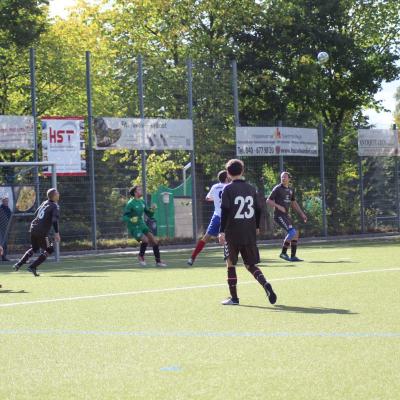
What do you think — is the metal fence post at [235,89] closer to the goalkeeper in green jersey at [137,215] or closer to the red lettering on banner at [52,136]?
the red lettering on banner at [52,136]

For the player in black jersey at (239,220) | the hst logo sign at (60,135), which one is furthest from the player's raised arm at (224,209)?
the hst logo sign at (60,135)

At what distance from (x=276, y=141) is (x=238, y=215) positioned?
21461 millimetres

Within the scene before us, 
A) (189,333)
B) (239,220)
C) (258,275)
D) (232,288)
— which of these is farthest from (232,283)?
(189,333)

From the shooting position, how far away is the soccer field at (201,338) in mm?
6875

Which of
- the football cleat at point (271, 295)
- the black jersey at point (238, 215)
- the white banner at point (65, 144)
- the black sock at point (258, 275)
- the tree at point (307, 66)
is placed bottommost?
the football cleat at point (271, 295)

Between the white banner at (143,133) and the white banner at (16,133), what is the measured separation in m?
2.22

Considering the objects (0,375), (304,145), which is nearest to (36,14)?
(304,145)

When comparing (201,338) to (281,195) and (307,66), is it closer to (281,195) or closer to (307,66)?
(281,195)

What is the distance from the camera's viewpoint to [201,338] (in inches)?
366

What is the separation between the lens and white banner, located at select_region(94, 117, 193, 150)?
95.4ft

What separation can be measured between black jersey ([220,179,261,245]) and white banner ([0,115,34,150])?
15.8 meters

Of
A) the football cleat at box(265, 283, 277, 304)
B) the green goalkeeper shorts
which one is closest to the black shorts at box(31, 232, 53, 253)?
the green goalkeeper shorts

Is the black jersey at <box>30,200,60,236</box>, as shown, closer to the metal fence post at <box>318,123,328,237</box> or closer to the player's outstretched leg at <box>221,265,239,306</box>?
the player's outstretched leg at <box>221,265,239,306</box>

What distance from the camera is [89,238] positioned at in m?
28.6
